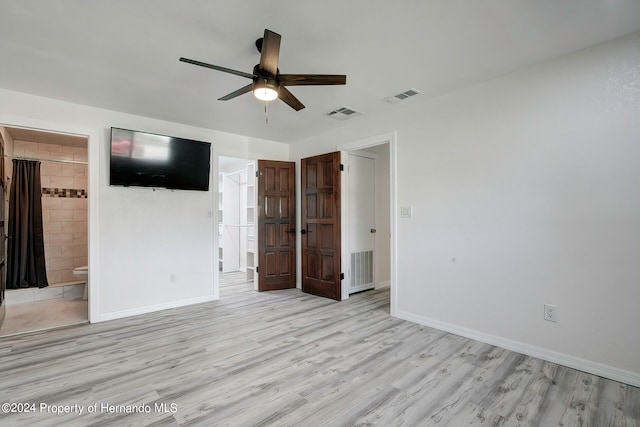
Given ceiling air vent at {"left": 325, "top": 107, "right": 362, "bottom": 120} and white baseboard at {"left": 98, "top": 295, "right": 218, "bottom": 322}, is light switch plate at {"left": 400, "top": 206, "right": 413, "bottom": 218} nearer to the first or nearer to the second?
ceiling air vent at {"left": 325, "top": 107, "right": 362, "bottom": 120}

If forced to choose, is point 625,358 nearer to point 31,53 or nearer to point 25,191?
point 31,53

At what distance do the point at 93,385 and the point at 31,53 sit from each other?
262cm

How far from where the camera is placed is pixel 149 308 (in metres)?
3.77

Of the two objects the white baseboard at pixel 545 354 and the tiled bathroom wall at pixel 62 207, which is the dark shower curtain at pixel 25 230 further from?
the white baseboard at pixel 545 354

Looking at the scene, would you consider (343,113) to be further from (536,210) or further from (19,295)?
(19,295)

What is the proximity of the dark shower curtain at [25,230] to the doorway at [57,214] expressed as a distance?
72 mm

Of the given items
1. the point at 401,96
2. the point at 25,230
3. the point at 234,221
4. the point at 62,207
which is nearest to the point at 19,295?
the point at 25,230

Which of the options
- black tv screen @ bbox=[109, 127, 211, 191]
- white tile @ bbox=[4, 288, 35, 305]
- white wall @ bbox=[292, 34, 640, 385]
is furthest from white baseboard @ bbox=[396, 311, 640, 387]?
white tile @ bbox=[4, 288, 35, 305]

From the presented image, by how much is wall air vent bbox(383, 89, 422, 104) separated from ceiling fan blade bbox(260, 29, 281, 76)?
1632 millimetres

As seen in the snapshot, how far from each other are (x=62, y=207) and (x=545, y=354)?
22.5 ft

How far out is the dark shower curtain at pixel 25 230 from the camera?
4.32 metres

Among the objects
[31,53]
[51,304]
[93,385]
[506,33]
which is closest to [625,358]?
[506,33]

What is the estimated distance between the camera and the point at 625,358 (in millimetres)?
2127

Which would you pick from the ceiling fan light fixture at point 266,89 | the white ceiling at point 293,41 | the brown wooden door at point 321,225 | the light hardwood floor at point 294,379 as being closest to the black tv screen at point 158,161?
the white ceiling at point 293,41
